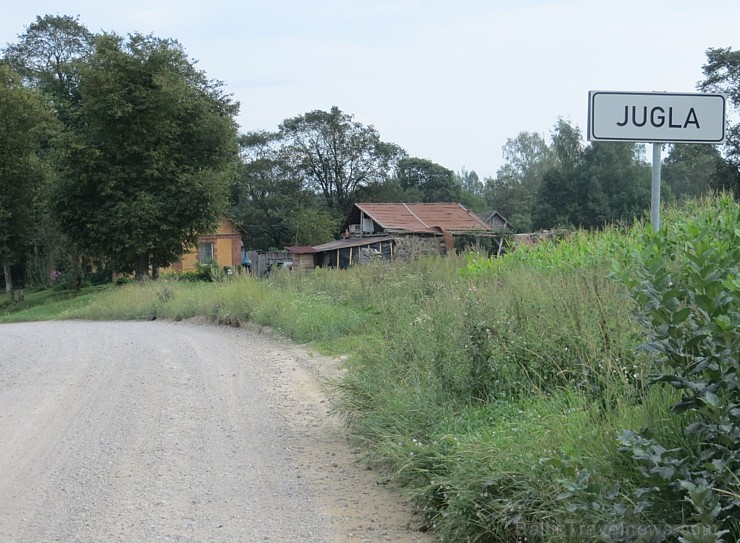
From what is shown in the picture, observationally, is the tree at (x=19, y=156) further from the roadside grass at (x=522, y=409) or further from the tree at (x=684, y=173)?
the roadside grass at (x=522, y=409)

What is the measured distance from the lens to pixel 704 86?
3731 centimetres

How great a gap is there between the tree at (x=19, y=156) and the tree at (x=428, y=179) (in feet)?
144

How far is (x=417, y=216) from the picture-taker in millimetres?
56750

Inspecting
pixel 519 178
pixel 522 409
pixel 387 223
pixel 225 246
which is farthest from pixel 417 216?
pixel 522 409

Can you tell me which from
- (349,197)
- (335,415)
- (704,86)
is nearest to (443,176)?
(349,197)

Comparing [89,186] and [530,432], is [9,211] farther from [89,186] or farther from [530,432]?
[530,432]

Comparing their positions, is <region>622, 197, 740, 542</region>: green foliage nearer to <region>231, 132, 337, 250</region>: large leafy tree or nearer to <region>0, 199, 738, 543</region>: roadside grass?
<region>0, 199, 738, 543</region>: roadside grass

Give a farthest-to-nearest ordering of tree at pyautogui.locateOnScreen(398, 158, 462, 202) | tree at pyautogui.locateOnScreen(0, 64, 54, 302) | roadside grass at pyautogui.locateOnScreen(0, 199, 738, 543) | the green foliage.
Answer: tree at pyautogui.locateOnScreen(398, 158, 462, 202) < tree at pyautogui.locateOnScreen(0, 64, 54, 302) < roadside grass at pyautogui.locateOnScreen(0, 199, 738, 543) < the green foliage

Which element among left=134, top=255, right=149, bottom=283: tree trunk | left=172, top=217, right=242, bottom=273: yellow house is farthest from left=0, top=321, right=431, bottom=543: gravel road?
left=172, top=217, right=242, bottom=273: yellow house

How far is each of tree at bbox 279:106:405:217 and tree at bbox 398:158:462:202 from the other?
457 centimetres

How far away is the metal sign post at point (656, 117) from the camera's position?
581 centimetres

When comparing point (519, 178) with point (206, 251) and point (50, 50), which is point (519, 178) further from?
point (50, 50)

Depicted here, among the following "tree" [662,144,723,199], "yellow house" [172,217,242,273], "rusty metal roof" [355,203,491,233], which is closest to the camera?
"tree" [662,144,723,199]

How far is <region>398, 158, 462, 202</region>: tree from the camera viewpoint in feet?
267
